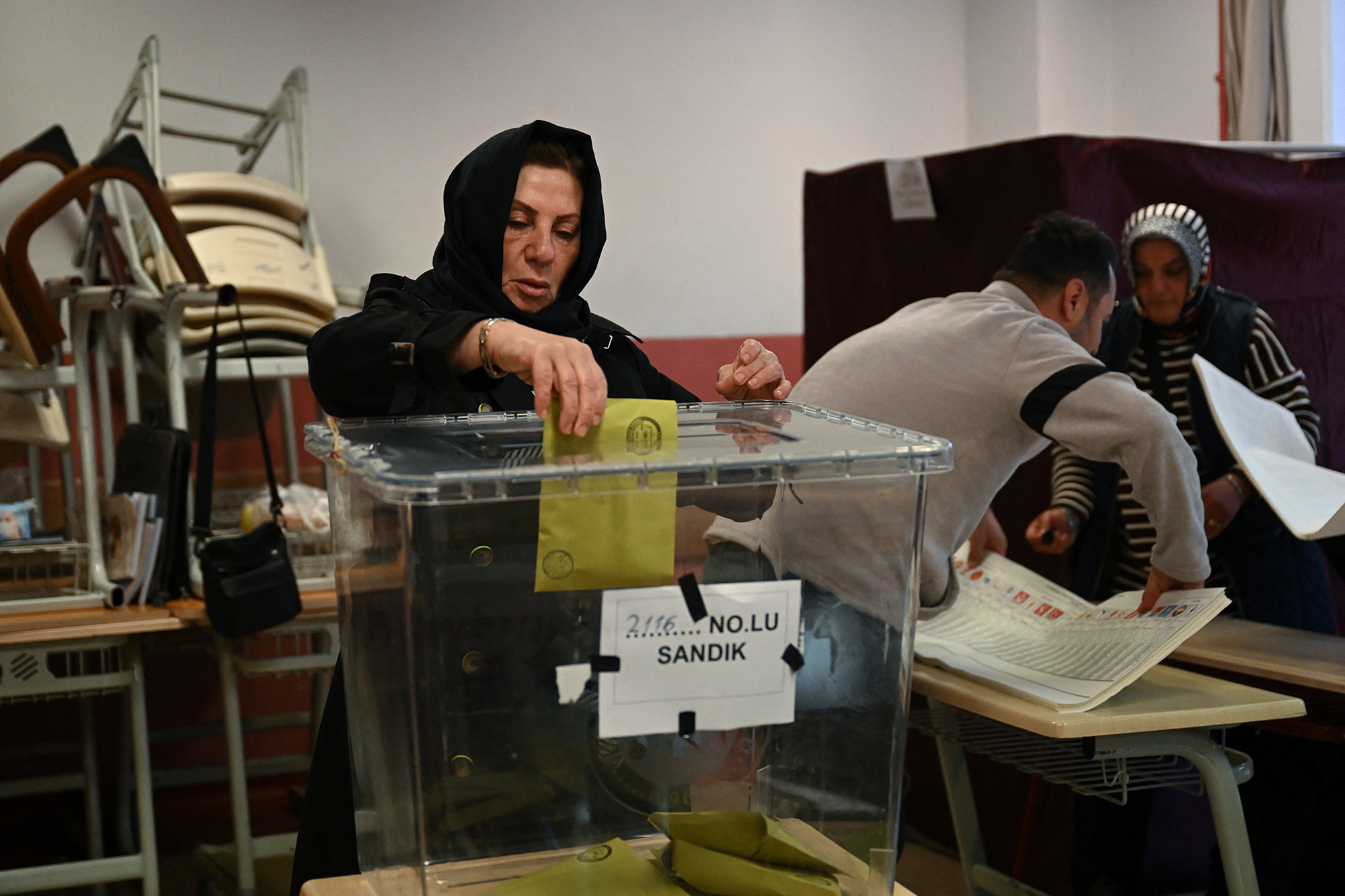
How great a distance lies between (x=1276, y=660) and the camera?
5.44 ft

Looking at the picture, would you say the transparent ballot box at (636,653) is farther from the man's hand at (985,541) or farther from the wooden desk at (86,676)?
the wooden desk at (86,676)

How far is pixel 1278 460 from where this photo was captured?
162 cm

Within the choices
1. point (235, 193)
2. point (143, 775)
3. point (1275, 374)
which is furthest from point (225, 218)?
point (1275, 374)

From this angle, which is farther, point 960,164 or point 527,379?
point 960,164

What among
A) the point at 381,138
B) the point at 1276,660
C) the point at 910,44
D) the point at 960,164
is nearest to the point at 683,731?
the point at 1276,660

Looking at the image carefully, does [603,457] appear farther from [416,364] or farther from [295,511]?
[295,511]

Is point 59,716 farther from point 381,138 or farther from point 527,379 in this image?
point 527,379

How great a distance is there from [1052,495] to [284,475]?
1911mm

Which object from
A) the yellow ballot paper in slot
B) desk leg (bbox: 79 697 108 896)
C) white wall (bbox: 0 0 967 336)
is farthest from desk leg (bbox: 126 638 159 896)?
the yellow ballot paper in slot

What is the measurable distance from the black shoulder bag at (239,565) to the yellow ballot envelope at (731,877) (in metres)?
1.53

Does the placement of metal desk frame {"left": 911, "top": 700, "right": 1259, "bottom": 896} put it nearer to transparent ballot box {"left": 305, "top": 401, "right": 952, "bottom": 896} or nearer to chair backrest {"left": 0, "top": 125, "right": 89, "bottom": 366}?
transparent ballot box {"left": 305, "top": 401, "right": 952, "bottom": 896}

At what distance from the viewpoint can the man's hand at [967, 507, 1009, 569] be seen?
1.92m

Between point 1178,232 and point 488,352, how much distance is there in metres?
1.72

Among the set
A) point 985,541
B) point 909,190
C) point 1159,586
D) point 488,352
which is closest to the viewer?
point 488,352
